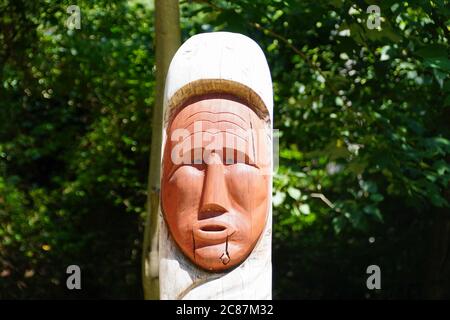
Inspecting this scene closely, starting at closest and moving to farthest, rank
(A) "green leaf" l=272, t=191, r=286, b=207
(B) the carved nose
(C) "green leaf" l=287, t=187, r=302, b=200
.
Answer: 1. (B) the carved nose
2. (A) "green leaf" l=272, t=191, r=286, b=207
3. (C) "green leaf" l=287, t=187, r=302, b=200

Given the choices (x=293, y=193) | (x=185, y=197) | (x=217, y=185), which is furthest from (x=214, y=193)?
(x=293, y=193)

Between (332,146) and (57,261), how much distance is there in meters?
2.89

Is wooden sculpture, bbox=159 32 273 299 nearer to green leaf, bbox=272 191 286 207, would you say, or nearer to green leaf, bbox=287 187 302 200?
green leaf, bbox=272 191 286 207

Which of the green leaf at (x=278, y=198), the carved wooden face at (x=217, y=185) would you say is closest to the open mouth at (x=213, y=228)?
the carved wooden face at (x=217, y=185)

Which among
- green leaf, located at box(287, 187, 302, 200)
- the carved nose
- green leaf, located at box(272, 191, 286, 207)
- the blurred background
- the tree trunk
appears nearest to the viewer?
the carved nose

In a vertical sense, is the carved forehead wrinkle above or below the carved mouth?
above

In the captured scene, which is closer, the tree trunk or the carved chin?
the carved chin

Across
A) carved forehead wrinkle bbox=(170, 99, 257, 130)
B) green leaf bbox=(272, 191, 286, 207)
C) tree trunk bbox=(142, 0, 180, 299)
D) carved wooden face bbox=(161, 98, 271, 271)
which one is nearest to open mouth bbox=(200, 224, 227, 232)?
carved wooden face bbox=(161, 98, 271, 271)

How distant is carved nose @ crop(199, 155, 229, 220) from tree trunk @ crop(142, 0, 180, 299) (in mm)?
1589

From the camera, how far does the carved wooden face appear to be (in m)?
3.77

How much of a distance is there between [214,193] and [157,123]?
1.74 metres

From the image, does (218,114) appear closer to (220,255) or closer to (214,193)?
(214,193)

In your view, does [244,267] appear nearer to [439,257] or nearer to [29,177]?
[439,257]

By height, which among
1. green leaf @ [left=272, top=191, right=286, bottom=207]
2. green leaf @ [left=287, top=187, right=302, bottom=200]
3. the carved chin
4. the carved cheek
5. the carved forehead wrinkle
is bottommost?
the carved chin
